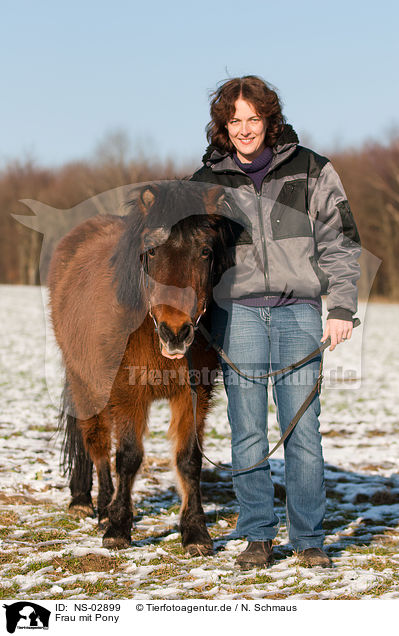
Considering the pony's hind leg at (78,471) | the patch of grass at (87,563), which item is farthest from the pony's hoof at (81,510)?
the patch of grass at (87,563)

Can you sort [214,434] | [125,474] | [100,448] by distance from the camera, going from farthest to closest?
1. [214,434]
2. [100,448]
3. [125,474]

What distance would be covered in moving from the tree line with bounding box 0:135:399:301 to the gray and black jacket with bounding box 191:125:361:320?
Result: 25.9 meters

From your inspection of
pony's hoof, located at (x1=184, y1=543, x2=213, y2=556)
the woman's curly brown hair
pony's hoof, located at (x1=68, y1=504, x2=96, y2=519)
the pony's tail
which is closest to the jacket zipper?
the woman's curly brown hair

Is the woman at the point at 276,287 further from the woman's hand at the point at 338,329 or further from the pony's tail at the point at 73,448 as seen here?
the pony's tail at the point at 73,448

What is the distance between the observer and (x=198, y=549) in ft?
11.6

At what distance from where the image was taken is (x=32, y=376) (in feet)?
38.0

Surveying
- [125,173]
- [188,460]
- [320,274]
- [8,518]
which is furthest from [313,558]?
[125,173]

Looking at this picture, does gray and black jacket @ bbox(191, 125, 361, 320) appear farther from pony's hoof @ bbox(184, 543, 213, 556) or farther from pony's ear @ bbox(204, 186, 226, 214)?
pony's hoof @ bbox(184, 543, 213, 556)

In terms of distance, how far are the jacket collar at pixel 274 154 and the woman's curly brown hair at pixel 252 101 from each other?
46 millimetres

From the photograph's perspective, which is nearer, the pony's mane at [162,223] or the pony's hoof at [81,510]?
the pony's mane at [162,223]

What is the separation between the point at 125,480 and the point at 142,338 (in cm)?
88

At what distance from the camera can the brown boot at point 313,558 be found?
3219mm
